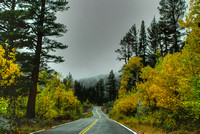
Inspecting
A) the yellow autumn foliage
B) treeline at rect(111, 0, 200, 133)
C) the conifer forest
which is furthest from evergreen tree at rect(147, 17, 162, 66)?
the yellow autumn foliage

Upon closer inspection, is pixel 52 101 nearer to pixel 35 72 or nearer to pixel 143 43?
pixel 35 72

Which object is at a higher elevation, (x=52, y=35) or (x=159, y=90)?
(x=52, y=35)

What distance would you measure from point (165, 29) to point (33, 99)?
2248 centimetres

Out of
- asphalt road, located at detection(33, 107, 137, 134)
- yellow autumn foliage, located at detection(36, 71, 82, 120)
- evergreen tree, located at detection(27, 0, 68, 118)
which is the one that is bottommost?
asphalt road, located at detection(33, 107, 137, 134)

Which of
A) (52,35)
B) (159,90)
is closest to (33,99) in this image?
(52,35)

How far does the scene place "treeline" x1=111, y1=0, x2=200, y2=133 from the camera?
811 centimetres

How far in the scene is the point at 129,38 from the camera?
34.2m

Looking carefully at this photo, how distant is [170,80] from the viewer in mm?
10828

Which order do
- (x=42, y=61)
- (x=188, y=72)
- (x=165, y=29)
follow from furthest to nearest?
(x=165, y=29) → (x=42, y=61) → (x=188, y=72)

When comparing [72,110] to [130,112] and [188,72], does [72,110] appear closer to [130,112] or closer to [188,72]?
[130,112]

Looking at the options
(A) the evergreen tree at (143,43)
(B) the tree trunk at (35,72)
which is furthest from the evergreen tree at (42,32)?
(A) the evergreen tree at (143,43)

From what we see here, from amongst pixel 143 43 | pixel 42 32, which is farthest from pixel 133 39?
pixel 42 32

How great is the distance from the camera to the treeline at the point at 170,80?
8.11 m

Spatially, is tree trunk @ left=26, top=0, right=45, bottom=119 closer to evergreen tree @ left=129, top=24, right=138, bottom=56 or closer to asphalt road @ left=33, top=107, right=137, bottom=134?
asphalt road @ left=33, top=107, right=137, bottom=134
